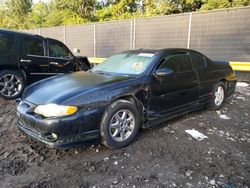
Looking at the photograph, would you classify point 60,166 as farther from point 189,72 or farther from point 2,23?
point 2,23

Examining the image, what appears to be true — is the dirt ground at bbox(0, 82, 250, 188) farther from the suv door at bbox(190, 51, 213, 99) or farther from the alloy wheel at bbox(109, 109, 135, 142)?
the suv door at bbox(190, 51, 213, 99)

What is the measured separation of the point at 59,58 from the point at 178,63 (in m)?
4.01

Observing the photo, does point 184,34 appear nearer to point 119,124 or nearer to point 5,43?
point 5,43

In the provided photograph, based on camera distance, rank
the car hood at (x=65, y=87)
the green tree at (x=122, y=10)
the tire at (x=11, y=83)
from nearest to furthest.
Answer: the car hood at (x=65, y=87), the tire at (x=11, y=83), the green tree at (x=122, y=10)

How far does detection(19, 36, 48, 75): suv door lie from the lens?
259 inches

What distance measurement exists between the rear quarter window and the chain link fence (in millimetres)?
3904

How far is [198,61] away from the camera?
5.29 m

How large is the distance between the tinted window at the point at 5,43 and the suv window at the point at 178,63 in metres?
4.10

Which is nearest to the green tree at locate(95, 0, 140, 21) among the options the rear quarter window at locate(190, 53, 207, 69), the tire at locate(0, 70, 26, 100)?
the tire at locate(0, 70, 26, 100)

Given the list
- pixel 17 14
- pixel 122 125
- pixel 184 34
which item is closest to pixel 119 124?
pixel 122 125

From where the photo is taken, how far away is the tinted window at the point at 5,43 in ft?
20.4

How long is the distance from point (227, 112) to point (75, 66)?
4628 mm

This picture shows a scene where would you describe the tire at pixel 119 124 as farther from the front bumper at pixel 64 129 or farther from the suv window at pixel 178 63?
the suv window at pixel 178 63

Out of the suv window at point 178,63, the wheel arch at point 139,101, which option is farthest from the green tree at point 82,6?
the wheel arch at point 139,101
